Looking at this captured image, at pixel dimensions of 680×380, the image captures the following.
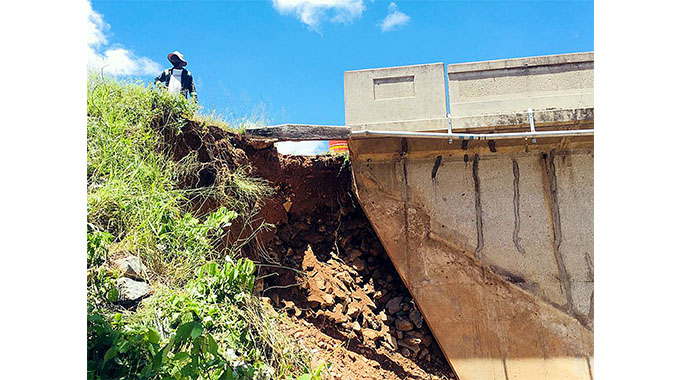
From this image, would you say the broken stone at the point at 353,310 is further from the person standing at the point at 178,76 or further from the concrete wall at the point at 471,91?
the person standing at the point at 178,76

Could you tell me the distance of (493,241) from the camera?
5184 millimetres

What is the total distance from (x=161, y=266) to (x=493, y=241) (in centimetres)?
367

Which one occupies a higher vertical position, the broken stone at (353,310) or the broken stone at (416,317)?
the broken stone at (353,310)

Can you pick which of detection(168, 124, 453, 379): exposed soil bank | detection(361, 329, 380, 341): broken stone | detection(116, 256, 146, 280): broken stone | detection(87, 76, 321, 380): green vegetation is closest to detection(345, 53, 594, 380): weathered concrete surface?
detection(168, 124, 453, 379): exposed soil bank

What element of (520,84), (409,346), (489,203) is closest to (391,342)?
(409,346)

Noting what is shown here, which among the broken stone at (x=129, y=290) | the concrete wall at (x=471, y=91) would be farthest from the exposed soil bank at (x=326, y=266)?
the broken stone at (x=129, y=290)

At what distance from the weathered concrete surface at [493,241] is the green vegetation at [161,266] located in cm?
185

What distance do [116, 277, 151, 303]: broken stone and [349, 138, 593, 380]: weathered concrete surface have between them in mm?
3003

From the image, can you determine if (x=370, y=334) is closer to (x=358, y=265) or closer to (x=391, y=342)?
(x=391, y=342)

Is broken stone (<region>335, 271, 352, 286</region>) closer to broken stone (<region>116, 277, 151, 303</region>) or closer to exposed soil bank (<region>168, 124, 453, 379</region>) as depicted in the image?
exposed soil bank (<region>168, 124, 453, 379</region>)

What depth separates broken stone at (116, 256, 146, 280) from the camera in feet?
9.58

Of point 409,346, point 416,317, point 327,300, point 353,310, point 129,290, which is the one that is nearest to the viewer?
point 129,290

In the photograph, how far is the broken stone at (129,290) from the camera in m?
2.78

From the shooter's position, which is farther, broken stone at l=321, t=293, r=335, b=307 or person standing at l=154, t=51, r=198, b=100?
person standing at l=154, t=51, r=198, b=100
